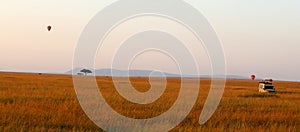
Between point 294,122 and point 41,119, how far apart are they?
8806 mm

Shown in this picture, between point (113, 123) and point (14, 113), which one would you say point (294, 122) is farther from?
point (14, 113)

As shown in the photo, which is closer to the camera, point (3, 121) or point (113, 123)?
point (3, 121)

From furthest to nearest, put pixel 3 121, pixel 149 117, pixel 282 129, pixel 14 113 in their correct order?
pixel 149 117, pixel 14 113, pixel 282 129, pixel 3 121

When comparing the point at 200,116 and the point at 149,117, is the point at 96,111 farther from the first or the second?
the point at 200,116

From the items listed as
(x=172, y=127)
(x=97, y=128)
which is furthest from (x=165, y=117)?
(x=97, y=128)

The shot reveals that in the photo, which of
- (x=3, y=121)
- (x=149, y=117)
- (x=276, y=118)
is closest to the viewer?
(x=3, y=121)

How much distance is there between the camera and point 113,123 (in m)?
11.6

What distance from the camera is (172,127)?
11.3 m

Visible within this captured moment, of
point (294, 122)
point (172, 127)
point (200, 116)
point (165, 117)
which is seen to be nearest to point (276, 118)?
point (294, 122)

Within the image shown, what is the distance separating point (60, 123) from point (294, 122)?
27.4ft

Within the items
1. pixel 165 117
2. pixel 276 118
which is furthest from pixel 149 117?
pixel 276 118

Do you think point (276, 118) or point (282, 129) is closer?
point (282, 129)

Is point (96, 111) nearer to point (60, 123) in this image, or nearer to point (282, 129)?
point (60, 123)

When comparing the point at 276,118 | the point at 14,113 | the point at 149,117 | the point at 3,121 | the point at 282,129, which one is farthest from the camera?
the point at 276,118
